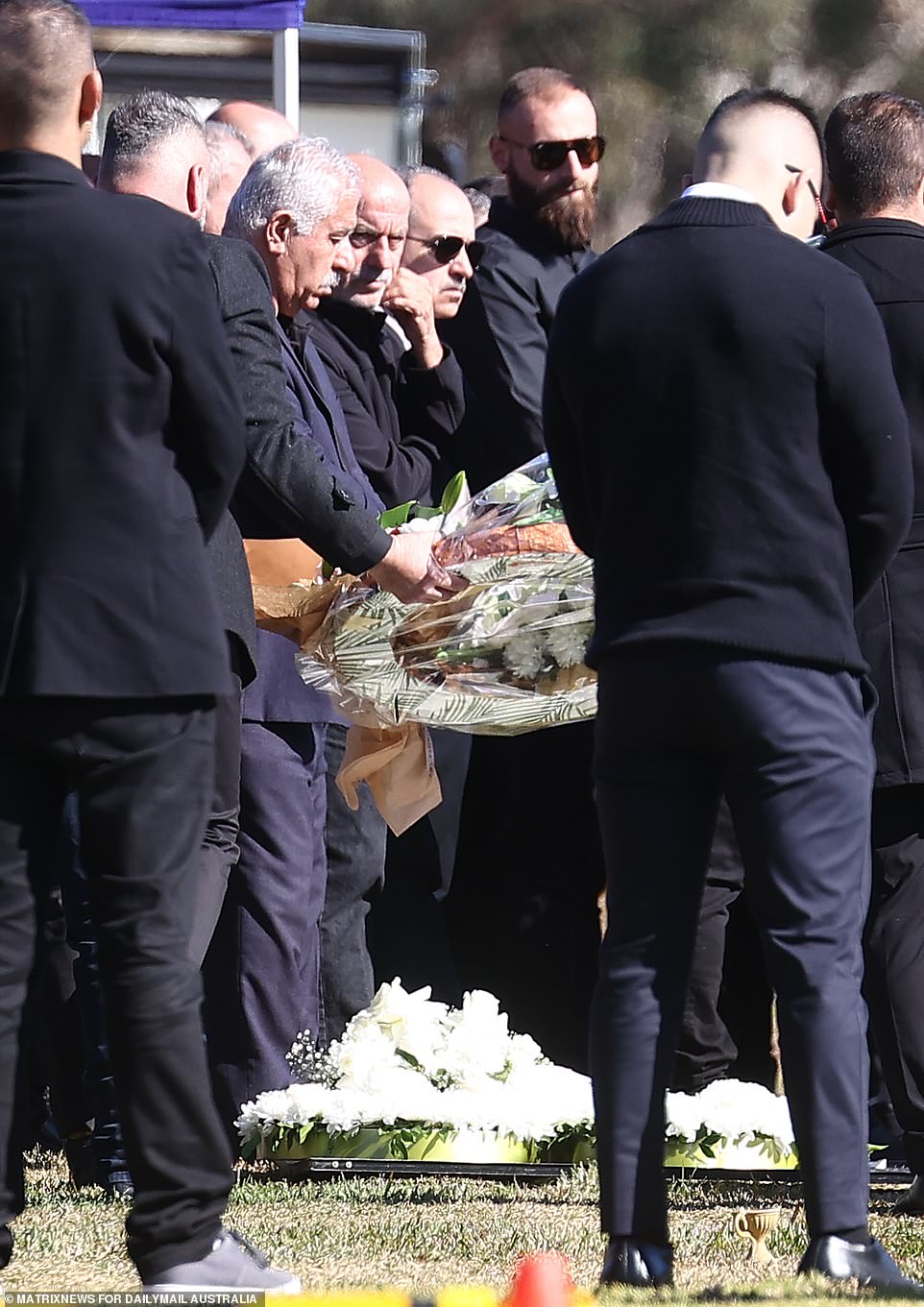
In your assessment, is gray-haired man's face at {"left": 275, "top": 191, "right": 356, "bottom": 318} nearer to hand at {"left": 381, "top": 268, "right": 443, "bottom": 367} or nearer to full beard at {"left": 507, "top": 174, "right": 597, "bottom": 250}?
hand at {"left": 381, "top": 268, "right": 443, "bottom": 367}

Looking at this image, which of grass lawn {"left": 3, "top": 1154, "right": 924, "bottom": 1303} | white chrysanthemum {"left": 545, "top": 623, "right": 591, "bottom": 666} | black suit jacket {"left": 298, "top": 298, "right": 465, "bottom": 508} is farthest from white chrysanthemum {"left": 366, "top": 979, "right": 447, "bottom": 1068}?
black suit jacket {"left": 298, "top": 298, "right": 465, "bottom": 508}

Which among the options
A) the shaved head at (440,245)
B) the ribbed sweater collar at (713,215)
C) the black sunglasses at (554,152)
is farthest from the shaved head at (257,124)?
the ribbed sweater collar at (713,215)

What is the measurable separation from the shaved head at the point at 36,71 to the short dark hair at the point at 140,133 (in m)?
1.06

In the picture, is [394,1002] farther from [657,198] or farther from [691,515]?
[657,198]

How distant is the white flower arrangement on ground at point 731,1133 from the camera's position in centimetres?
512

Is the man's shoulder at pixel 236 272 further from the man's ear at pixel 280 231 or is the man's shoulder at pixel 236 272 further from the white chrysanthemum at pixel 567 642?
the white chrysanthemum at pixel 567 642

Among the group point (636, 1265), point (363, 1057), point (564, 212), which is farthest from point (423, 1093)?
point (564, 212)

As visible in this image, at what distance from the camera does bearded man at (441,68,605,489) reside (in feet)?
20.1

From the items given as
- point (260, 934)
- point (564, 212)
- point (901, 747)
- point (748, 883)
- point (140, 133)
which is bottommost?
point (260, 934)

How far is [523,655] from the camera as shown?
4973mm

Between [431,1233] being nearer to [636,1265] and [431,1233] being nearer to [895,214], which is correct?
[636,1265]

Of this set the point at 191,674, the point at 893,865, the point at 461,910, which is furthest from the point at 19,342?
the point at 461,910

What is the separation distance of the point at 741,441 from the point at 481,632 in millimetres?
1328

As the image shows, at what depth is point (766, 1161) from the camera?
516cm
